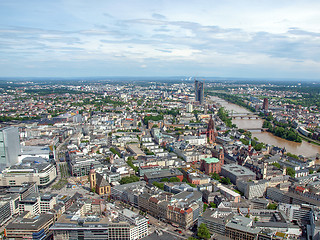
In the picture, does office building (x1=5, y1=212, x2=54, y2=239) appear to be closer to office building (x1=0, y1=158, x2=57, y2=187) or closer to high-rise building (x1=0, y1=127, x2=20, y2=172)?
office building (x1=0, y1=158, x2=57, y2=187)

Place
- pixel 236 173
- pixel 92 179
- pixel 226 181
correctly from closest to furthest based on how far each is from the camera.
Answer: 1. pixel 92 179
2. pixel 226 181
3. pixel 236 173

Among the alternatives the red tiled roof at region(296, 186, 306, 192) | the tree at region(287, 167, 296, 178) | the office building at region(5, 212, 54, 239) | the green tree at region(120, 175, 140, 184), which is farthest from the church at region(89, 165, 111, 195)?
the tree at region(287, 167, 296, 178)

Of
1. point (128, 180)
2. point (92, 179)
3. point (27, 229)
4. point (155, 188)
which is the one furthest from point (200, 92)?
point (27, 229)

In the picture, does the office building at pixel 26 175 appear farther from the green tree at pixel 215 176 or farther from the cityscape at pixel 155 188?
the green tree at pixel 215 176

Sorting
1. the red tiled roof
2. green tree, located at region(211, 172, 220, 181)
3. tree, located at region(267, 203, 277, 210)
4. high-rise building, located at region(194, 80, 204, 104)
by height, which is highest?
high-rise building, located at region(194, 80, 204, 104)

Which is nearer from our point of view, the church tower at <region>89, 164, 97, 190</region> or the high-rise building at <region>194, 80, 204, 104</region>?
the church tower at <region>89, 164, 97, 190</region>

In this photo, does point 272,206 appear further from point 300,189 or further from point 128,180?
point 128,180

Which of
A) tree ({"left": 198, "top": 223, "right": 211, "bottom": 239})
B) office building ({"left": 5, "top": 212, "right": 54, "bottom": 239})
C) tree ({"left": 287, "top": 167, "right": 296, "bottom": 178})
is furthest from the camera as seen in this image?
tree ({"left": 287, "top": 167, "right": 296, "bottom": 178})

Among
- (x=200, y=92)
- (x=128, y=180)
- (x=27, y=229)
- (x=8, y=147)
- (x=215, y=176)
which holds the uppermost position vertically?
(x=200, y=92)

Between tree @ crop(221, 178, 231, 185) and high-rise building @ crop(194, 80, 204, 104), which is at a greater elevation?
high-rise building @ crop(194, 80, 204, 104)

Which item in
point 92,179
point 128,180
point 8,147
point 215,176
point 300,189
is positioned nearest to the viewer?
point 300,189
